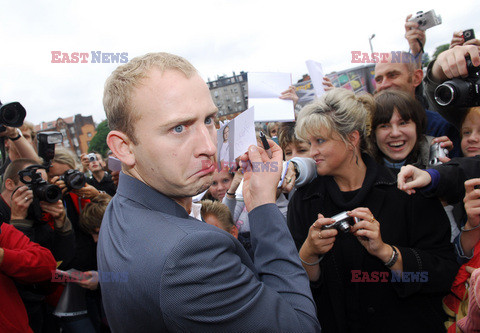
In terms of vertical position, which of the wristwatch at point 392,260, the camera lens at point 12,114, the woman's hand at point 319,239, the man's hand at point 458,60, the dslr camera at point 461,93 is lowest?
the wristwatch at point 392,260

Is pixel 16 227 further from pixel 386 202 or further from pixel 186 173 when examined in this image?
pixel 386 202

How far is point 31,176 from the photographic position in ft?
9.80

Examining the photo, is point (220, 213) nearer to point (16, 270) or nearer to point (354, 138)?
point (354, 138)

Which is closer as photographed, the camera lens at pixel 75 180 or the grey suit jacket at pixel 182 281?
the grey suit jacket at pixel 182 281

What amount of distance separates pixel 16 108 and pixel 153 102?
201cm

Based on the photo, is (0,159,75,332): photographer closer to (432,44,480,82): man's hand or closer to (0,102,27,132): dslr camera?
(0,102,27,132): dslr camera

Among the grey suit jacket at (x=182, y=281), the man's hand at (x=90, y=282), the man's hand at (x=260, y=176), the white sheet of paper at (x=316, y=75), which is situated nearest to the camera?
the grey suit jacket at (x=182, y=281)

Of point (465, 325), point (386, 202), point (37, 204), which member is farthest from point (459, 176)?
point (37, 204)

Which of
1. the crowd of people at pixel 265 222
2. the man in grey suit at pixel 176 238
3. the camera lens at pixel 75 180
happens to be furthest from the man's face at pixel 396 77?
the camera lens at pixel 75 180

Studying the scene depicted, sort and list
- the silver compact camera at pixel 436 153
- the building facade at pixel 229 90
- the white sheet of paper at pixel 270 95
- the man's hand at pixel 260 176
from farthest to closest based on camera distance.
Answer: the building facade at pixel 229 90
the white sheet of paper at pixel 270 95
the silver compact camera at pixel 436 153
the man's hand at pixel 260 176

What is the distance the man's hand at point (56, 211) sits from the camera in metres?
3.11

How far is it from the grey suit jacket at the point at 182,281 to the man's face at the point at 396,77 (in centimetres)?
275

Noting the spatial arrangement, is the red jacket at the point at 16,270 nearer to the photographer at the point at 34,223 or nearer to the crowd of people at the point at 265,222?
the crowd of people at the point at 265,222

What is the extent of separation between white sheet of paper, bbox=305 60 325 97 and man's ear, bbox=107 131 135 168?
→ 2370mm
